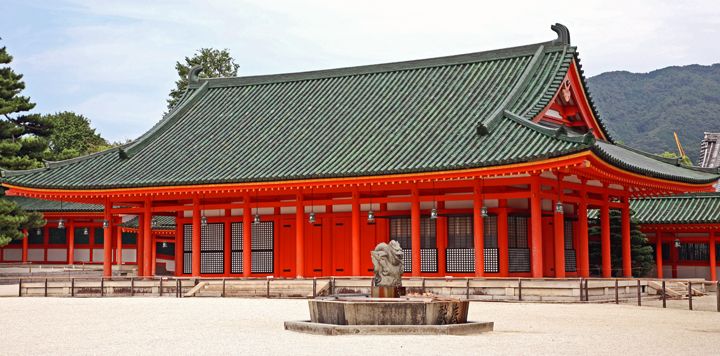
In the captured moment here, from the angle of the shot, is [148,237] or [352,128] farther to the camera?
[148,237]

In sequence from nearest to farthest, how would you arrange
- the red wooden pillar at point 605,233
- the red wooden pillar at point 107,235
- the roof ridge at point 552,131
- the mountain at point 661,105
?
1. the roof ridge at point 552,131
2. the red wooden pillar at point 605,233
3. the red wooden pillar at point 107,235
4. the mountain at point 661,105

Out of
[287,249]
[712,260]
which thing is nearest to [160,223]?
[287,249]

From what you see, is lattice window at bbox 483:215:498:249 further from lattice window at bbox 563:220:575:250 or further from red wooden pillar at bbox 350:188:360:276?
red wooden pillar at bbox 350:188:360:276

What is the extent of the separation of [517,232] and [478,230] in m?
2.73

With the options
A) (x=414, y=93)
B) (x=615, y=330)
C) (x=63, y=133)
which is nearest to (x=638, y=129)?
(x=63, y=133)

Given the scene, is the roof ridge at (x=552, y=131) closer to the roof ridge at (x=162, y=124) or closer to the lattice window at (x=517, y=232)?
the lattice window at (x=517, y=232)

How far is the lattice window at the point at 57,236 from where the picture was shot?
5980cm

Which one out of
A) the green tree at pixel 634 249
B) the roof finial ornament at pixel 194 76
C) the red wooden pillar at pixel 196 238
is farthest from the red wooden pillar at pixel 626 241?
the roof finial ornament at pixel 194 76

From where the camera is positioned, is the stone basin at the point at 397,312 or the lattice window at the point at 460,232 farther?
the lattice window at the point at 460,232

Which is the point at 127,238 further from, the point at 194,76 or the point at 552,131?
the point at 552,131

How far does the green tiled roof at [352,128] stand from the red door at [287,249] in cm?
287

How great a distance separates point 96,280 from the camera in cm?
3247

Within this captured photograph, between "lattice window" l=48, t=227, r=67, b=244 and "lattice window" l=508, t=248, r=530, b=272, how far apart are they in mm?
37815

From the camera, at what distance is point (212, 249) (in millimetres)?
35312
